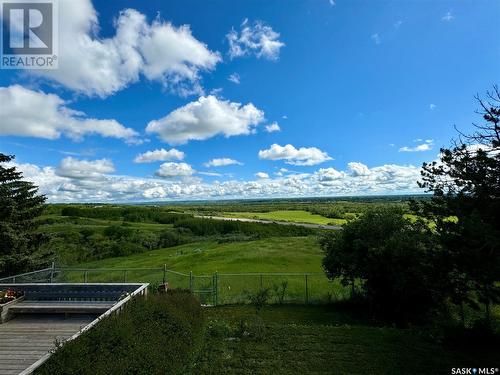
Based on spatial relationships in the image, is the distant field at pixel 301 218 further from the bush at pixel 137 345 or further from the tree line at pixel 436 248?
the bush at pixel 137 345

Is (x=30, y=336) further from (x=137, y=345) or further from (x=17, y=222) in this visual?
(x=17, y=222)

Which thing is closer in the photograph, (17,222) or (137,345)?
(137,345)

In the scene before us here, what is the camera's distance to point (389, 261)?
1580 centimetres

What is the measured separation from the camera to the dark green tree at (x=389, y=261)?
45.5ft

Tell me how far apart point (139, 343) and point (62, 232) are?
72122mm

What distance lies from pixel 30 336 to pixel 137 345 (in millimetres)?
4304

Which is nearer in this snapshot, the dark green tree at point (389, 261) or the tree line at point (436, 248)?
the tree line at point (436, 248)

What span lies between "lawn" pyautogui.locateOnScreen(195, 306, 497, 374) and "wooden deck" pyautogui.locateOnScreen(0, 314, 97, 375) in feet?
13.7

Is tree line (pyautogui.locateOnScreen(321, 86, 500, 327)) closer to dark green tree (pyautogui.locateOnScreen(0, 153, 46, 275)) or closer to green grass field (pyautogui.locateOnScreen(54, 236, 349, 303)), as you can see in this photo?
green grass field (pyautogui.locateOnScreen(54, 236, 349, 303))

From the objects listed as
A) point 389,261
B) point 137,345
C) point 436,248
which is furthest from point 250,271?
point 137,345

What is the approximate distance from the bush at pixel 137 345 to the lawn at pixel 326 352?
0.79 meters

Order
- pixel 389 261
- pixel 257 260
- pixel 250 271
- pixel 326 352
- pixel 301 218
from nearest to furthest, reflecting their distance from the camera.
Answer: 1. pixel 326 352
2. pixel 389 261
3. pixel 250 271
4. pixel 257 260
5. pixel 301 218

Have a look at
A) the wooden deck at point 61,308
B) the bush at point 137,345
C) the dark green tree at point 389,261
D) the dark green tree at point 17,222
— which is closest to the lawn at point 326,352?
the bush at point 137,345

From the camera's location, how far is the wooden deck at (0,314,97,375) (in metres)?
7.88
